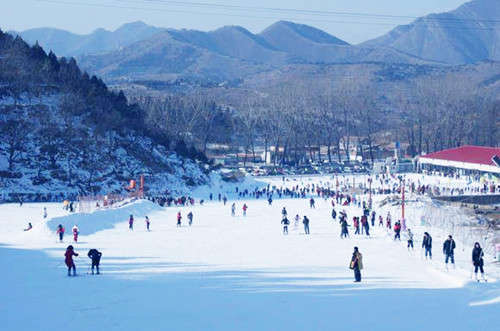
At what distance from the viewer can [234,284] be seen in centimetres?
1587

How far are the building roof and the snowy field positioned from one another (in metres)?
40.2

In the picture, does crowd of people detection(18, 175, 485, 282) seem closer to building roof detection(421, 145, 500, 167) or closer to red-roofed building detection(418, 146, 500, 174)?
red-roofed building detection(418, 146, 500, 174)

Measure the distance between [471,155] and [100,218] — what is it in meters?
45.8

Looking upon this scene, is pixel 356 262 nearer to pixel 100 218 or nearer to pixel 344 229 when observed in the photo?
pixel 344 229

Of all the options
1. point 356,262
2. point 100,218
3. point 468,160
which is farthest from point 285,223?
point 468,160

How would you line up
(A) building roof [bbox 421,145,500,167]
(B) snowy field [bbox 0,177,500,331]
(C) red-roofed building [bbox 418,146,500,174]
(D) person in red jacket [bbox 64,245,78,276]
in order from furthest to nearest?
(A) building roof [bbox 421,145,500,167] < (C) red-roofed building [bbox 418,146,500,174] < (D) person in red jacket [bbox 64,245,78,276] < (B) snowy field [bbox 0,177,500,331]

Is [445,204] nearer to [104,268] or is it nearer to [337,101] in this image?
[104,268]

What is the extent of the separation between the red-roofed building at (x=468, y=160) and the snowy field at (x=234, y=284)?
3896 cm

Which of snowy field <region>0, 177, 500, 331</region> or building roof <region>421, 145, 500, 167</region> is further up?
building roof <region>421, 145, 500, 167</region>

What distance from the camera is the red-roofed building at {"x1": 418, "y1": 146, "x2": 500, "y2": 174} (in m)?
63.0

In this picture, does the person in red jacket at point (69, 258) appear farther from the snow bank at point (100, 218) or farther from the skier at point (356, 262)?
the snow bank at point (100, 218)

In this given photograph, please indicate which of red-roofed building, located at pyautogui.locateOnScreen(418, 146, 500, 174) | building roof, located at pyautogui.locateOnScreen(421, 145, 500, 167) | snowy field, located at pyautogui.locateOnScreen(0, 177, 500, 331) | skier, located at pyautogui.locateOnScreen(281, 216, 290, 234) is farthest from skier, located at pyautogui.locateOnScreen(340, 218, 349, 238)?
building roof, located at pyautogui.locateOnScreen(421, 145, 500, 167)

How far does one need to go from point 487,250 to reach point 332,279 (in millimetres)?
10502

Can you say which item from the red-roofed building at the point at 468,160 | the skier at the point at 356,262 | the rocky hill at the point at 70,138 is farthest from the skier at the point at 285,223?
the red-roofed building at the point at 468,160
